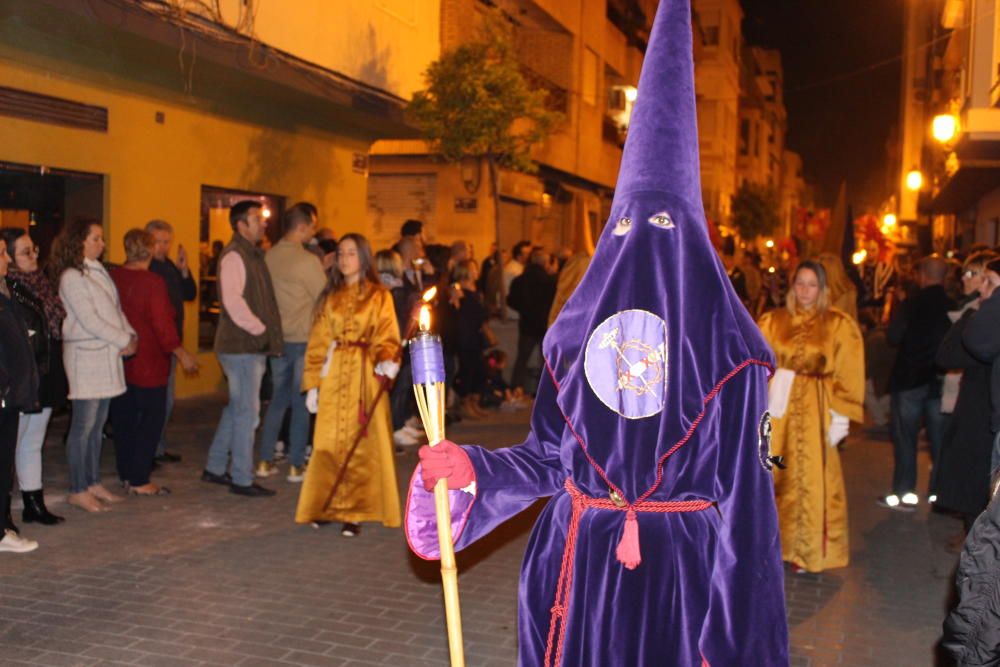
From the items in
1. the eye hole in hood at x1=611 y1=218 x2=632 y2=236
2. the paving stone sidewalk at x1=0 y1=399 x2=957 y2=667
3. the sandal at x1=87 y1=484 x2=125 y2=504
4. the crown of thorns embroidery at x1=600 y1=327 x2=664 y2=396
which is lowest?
the paving stone sidewalk at x1=0 y1=399 x2=957 y2=667

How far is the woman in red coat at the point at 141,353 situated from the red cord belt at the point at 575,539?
546 centimetres

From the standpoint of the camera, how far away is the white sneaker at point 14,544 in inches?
259

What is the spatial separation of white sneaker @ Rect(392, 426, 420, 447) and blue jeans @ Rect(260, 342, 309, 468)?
6.17 feet

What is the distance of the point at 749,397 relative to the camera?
3.05m

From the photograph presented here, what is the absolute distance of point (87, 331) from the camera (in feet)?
24.1

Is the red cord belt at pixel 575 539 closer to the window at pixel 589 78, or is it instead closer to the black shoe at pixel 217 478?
the black shoe at pixel 217 478

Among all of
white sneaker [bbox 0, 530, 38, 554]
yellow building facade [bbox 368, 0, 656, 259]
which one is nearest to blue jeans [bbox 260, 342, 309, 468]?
white sneaker [bbox 0, 530, 38, 554]

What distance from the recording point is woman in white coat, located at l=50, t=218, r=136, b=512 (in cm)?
733

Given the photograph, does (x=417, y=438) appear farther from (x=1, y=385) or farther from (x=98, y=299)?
(x=1, y=385)

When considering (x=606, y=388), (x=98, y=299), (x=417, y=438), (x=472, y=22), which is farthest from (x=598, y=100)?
(x=606, y=388)

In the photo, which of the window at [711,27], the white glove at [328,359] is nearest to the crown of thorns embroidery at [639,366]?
the white glove at [328,359]

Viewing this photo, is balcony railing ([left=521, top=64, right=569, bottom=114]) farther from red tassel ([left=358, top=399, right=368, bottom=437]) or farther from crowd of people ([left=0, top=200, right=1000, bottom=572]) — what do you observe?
red tassel ([left=358, top=399, right=368, bottom=437])

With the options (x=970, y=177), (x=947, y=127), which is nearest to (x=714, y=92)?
(x=970, y=177)

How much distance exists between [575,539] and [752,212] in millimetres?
48698
